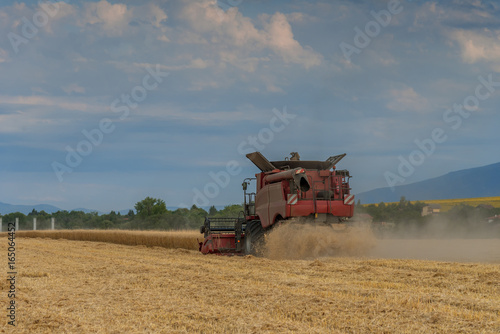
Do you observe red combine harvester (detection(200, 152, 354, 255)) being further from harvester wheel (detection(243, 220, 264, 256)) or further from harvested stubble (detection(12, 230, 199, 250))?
harvested stubble (detection(12, 230, 199, 250))

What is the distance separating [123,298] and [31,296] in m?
1.61

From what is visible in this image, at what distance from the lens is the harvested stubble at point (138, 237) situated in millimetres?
25117

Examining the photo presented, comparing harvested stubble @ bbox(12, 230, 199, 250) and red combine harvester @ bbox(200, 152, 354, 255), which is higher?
red combine harvester @ bbox(200, 152, 354, 255)

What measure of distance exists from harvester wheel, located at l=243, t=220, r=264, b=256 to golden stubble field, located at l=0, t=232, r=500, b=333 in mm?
4800

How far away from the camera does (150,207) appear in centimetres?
5472

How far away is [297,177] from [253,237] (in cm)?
302

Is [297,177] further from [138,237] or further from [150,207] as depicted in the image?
[150,207]

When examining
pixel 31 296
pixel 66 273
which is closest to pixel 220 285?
pixel 31 296

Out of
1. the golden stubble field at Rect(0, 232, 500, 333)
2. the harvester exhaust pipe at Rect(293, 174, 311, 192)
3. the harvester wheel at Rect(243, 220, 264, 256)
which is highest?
the harvester exhaust pipe at Rect(293, 174, 311, 192)

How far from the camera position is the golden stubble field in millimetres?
6297

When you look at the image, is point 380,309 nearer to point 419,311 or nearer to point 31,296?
point 419,311

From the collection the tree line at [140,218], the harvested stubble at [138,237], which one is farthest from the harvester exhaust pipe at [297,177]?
the tree line at [140,218]

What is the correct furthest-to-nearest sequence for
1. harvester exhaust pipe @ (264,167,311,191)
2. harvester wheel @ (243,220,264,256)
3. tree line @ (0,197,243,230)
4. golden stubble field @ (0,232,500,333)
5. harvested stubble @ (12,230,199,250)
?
tree line @ (0,197,243,230), harvested stubble @ (12,230,199,250), harvester wheel @ (243,220,264,256), harvester exhaust pipe @ (264,167,311,191), golden stubble field @ (0,232,500,333)

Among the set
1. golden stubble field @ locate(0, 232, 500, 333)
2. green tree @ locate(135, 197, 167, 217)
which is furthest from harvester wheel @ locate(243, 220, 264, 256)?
green tree @ locate(135, 197, 167, 217)
